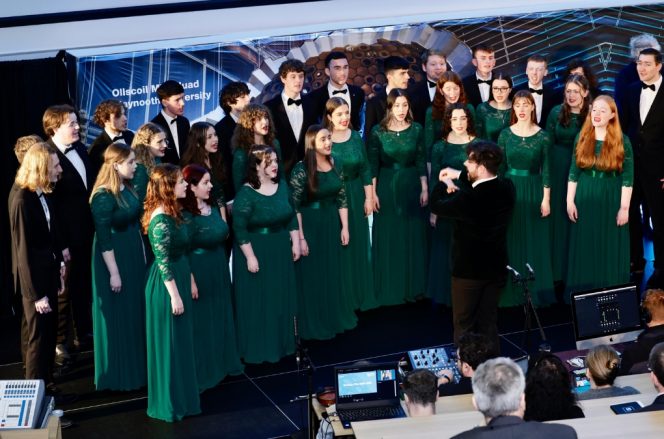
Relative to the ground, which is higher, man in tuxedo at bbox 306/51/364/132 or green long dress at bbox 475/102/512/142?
man in tuxedo at bbox 306/51/364/132

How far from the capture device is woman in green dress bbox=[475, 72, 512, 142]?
8641 mm

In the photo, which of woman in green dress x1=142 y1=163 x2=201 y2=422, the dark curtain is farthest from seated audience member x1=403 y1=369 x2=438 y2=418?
the dark curtain

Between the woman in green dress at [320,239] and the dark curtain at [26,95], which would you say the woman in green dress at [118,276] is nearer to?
the woman in green dress at [320,239]

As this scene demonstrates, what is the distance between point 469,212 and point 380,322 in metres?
2.10

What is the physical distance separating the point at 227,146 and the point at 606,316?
119 inches

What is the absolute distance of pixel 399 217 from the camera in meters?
8.84

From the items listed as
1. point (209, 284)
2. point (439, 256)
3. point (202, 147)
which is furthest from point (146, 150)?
point (439, 256)

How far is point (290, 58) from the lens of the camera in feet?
29.9

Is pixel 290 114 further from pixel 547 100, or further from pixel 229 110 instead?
pixel 547 100

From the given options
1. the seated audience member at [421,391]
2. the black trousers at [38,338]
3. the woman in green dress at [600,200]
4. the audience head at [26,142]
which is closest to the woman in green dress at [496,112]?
the woman in green dress at [600,200]

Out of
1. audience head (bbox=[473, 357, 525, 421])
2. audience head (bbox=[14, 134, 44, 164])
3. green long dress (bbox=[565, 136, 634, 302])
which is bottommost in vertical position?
audience head (bbox=[473, 357, 525, 421])

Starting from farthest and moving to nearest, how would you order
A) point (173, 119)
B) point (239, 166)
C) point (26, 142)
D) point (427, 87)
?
1. point (427, 87)
2. point (173, 119)
3. point (239, 166)
4. point (26, 142)

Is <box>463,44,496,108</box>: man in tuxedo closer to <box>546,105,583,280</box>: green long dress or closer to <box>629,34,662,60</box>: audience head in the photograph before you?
<box>546,105,583,280</box>: green long dress

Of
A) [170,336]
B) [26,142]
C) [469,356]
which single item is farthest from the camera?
[26,142]
